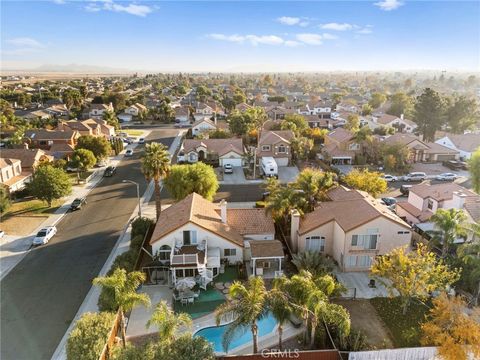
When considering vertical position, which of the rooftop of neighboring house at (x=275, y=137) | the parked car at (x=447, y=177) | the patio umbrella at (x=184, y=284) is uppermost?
the rooftop of neighboring house at (x=275, y=137)

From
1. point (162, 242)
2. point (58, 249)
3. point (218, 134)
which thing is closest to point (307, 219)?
point (162, 242)

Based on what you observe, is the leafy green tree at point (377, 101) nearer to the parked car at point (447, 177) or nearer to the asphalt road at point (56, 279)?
the parked car at point (447, 177)

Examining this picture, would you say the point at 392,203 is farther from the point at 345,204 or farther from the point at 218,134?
the point at 218,134

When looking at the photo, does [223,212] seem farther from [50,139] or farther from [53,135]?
[53,135]

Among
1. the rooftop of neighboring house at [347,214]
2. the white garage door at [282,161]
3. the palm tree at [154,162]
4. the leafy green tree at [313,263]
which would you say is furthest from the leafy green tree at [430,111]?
the palm tree at [154,162]

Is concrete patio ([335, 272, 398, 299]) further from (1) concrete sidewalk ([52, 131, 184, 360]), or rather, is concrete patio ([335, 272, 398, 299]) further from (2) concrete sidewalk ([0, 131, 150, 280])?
(2) concrete sidewalk ([0, 131, 150, 280])

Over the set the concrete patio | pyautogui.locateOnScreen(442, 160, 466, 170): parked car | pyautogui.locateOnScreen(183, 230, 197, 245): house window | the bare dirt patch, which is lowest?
the bare dirt patch

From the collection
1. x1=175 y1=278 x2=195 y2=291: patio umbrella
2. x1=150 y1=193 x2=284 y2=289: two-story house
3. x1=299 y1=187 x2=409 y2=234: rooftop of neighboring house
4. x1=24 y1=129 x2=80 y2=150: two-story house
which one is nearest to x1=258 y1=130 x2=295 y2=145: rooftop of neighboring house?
x1=299 y1=187 x2=409 y2=234: rooftop of neighboring house
